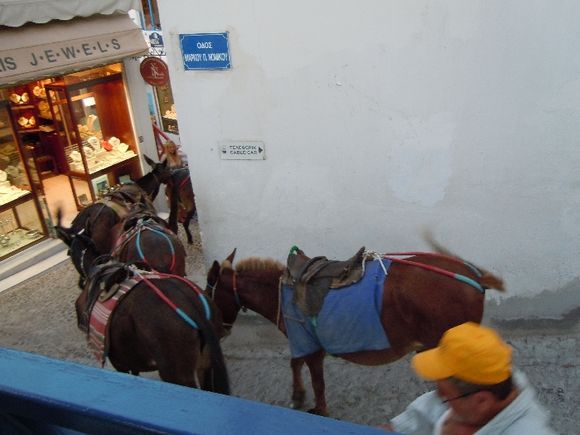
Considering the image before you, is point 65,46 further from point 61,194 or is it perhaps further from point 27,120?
point 61,194

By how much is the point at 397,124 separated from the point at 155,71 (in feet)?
15.1

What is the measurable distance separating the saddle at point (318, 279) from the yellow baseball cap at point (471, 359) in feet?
5.66

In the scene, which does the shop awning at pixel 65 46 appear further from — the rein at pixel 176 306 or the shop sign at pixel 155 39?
the rein at pixel 176 306

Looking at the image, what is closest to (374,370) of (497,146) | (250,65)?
(497,146)

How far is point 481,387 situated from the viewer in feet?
5.21

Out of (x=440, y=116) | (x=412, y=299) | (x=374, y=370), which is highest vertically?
(x=440, y=116)

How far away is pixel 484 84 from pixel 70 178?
6902mm

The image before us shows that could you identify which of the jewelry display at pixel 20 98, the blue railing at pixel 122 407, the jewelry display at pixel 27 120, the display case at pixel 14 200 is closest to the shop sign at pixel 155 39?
the jewelry display at pixel 20 98

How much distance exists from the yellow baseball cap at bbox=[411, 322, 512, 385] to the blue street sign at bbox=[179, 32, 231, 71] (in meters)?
3.13

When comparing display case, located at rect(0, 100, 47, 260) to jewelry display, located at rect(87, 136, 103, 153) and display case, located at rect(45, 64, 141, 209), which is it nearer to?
display case, located at rect(45, 64, 141, 209)

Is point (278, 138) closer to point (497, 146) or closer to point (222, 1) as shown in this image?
point (222, 1)

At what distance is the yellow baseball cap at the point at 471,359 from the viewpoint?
5.14 feet

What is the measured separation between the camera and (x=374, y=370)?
442 cm

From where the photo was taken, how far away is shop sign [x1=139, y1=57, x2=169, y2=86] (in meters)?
7.32
